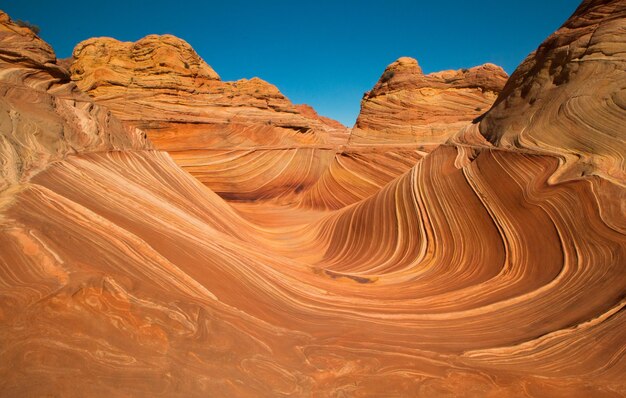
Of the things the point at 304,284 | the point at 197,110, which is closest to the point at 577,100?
the point at 304,284

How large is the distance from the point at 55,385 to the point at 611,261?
382cm

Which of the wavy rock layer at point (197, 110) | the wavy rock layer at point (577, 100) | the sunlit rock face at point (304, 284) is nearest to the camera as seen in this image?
the sunlit rock face at point (304, 284)

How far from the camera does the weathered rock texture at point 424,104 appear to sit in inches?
504

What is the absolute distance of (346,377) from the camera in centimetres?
214

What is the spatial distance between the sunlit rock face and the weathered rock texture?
6.83 meters

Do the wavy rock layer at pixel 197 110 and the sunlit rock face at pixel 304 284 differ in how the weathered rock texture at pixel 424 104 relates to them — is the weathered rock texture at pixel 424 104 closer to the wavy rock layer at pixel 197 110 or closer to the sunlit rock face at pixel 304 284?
the wavy rock layer at pixel 197 110

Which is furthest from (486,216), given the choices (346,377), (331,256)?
(346,377)

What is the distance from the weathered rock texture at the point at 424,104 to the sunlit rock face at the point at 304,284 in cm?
683

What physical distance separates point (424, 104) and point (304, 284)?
1117 centimetres

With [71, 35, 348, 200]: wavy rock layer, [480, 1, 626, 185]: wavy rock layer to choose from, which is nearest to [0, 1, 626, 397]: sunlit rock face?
[480, 1, 626, 185]: wavy rock layer

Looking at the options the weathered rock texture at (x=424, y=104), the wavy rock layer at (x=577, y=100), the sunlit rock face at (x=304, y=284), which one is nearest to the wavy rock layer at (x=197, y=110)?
the weathered rock texture at (x=424, y=104)

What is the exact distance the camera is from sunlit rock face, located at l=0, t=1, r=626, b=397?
5.98 ft

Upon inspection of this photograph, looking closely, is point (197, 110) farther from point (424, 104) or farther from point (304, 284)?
point (304, 284)

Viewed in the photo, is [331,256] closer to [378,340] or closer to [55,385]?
[378,340]
